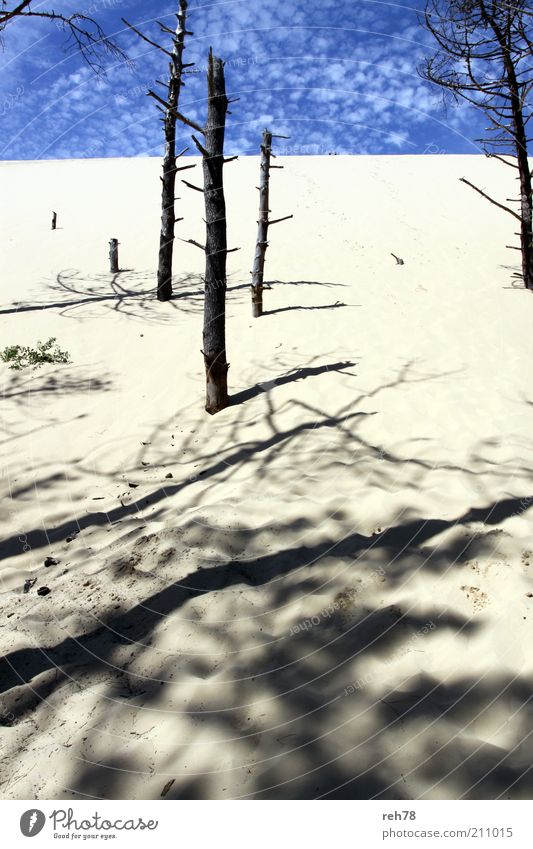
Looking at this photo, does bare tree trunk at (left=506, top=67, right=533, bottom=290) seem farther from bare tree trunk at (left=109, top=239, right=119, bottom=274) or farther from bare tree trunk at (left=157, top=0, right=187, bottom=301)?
bare tree trunk at (left=109, top=239, right=119, bottom=274)

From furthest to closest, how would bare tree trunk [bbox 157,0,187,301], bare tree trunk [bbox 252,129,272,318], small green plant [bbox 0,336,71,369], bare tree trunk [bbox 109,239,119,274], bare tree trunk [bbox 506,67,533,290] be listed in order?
bare tree trunk [bbox 109,239,119,274]
bare tree trunk [bbox 157,0,187,301]
bare tree trunk [bbox 506,67,533,290]
bare tree trunk [bbox 252,129,272,318]
small green plant [bbox 0,336,71,369]

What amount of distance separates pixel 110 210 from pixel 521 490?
25.6 meters

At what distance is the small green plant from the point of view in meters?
7.72

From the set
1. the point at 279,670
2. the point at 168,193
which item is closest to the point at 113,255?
the point at 168,193

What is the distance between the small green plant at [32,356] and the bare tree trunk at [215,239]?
10.3ft

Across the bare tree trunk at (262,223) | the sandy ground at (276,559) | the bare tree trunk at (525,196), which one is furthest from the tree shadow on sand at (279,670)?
the bare tree trunk at (525,196)

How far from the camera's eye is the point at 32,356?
7.79 m

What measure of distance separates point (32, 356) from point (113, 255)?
21.7ft

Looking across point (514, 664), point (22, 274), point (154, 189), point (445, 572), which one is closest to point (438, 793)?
point (514, 664)

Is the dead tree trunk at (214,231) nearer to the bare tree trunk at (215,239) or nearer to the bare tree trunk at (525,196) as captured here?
the bare tree trunk at (215,239)

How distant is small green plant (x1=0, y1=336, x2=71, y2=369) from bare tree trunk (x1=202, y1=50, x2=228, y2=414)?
3127 millimetres

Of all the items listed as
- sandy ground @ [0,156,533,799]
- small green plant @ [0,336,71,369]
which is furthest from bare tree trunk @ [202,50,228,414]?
small green plant @ [0,336,71,369]

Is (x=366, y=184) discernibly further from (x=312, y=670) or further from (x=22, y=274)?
(x=312, y=670)

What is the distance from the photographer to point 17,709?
251cm
